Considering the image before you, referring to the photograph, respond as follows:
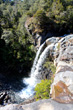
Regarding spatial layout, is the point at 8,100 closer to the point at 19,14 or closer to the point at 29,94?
the point at 29,94

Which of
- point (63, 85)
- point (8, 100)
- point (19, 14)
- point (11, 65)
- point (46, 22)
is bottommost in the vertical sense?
point (8, 100)

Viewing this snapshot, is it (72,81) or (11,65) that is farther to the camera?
(11,65)

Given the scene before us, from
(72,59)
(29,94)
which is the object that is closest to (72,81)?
(72,59)

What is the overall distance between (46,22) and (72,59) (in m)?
8.71

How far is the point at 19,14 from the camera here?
2741 cm

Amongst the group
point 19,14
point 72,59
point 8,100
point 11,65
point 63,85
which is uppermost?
point 19,14

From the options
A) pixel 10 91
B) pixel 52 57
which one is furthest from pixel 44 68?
pixel 10 91

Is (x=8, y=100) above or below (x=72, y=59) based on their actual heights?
below

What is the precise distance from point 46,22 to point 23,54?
24.0 ft

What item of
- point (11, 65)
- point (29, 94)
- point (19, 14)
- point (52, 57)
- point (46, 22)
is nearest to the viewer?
point (29, 94)

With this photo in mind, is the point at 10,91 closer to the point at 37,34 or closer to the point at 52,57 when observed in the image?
the point at 52,57

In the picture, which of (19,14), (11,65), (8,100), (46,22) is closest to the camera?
(8,100)

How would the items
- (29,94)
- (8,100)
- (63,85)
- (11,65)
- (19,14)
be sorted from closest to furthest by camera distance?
1. (63,85)
2. (8,100)
3. (29,94)
4. (11,65)
5. (19,14)

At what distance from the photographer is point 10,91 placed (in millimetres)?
10539
